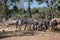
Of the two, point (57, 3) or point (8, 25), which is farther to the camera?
point (57, 3)

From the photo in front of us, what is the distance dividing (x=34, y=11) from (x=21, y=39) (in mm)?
45522

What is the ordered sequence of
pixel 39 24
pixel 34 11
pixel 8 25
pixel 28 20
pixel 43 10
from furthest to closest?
1. pixel 34 11
2. pixel 43 10
3. pixel 8 25
4. pixel 28 20
5. pixel 39 24

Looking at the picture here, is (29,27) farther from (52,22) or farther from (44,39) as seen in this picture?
(44,39)

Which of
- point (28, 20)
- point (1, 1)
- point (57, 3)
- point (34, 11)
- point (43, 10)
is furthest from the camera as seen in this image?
point (34, 11)

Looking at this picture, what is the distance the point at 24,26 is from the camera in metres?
18.3

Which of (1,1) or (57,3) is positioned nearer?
(1,1)

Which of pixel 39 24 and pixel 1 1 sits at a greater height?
pixel 1 1

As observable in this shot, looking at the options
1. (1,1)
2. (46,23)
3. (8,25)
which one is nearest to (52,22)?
(46,23)

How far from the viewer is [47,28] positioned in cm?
1731

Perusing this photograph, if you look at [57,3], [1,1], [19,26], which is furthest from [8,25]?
[57,3]

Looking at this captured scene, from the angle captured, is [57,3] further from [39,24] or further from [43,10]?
[39,24]

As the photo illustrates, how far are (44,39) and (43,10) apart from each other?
135 feet

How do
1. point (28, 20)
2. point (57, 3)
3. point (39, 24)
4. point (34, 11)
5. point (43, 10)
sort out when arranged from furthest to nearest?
point (34, 11) < point (43, 10) < point (57, 3) < point (28, 20) < point (39, 24)

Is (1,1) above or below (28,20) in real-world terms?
above
